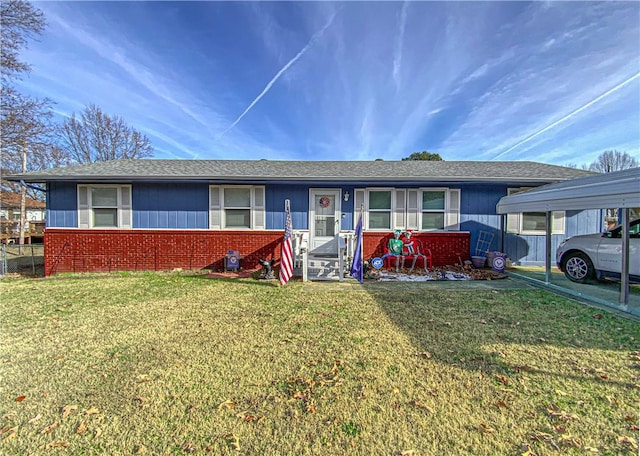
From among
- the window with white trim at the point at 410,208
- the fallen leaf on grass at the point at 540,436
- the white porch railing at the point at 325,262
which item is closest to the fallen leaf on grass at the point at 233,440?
the fallen leaf on grass at the point at 540,436

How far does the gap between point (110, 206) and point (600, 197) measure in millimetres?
12375

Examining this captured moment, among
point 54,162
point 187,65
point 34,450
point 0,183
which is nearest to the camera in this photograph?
point 34,450

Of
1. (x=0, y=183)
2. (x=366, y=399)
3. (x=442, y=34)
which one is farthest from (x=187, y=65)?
(x=0, y=183)

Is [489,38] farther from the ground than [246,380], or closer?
farther from the ground

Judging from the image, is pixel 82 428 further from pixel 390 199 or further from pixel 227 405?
pixel 390 199

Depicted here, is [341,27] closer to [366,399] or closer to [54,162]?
[366,399]

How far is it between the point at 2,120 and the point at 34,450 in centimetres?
1812

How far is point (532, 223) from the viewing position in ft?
29.5

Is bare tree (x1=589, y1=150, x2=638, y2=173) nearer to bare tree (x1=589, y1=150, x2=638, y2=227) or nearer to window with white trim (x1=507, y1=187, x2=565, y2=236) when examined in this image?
bare tree (x1=589, y1=150, x2=638, y2=227)

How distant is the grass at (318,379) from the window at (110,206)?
3886 mm

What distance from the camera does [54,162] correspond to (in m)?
21.2

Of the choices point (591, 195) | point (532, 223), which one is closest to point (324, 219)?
point (591, 195)

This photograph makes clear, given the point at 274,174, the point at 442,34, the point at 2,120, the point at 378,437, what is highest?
the point at 442,34

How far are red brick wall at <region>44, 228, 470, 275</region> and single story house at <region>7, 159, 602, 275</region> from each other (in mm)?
32
